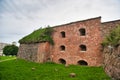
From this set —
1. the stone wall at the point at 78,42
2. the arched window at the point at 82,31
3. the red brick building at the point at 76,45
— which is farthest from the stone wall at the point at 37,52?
the arched window at the point at 82,31

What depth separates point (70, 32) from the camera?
23.6m

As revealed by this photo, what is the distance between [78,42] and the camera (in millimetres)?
22344

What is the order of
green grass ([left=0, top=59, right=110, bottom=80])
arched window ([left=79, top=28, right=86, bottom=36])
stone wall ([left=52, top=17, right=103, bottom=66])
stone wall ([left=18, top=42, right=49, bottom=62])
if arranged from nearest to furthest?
green grass ([left=0, top=59, right=110, bottom=80]) < stone wall ([left=52, top=17, right=103, bottom=66]) < arched window ([left=79, top=28, right=86, bottom=36]) < stone wall ([left=18, top=42, right=49, bottom=62])

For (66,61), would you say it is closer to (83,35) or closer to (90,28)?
(83,35)

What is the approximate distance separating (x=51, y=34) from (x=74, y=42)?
517 centimetres

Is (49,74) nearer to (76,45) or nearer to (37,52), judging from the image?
(76,45)

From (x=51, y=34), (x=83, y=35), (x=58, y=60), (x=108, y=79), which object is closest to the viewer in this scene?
(x=108, y=79)

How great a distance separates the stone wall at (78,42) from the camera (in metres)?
20.3

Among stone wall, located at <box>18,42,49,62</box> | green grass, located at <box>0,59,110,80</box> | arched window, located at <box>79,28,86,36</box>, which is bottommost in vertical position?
green grass, located at <box>0,59,110,80</box>

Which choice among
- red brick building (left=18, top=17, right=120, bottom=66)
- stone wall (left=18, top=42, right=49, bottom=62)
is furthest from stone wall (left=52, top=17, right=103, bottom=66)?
stone wall (left=18, top=42, right=49, bottom=62)

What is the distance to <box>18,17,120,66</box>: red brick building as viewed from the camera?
789 inches

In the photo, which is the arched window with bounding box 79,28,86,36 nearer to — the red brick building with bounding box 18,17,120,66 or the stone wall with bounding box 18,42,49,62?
the red brick building with bounding box 18,17,120,66

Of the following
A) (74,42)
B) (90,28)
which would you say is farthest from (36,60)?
(90,28)

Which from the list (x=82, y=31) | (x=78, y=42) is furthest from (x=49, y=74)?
(x=82, y=31)
